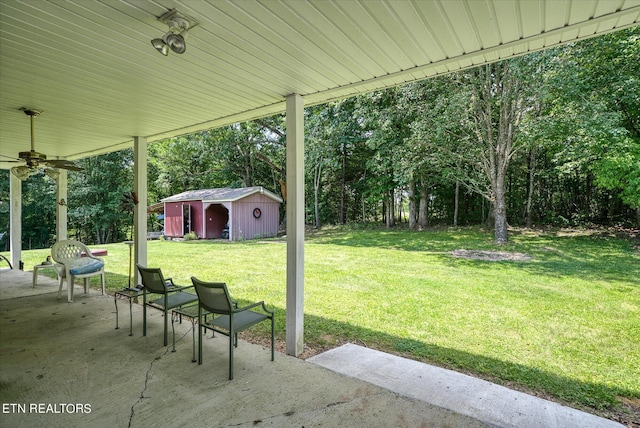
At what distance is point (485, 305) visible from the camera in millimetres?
4719

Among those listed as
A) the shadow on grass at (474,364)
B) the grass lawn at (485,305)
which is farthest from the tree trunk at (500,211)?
the shadow on grass at (474,364)

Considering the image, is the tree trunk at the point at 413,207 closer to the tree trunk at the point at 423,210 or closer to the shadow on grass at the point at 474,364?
the tree trunk at the point at 423,210

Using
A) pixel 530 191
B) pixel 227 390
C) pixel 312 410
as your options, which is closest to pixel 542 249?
pixel 530 191

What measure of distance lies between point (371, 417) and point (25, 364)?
119 inches

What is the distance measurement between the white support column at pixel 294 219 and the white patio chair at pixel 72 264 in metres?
3.59

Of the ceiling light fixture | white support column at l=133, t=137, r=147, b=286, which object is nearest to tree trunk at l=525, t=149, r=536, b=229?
white support column at l=133, t=137, r=147, b=286

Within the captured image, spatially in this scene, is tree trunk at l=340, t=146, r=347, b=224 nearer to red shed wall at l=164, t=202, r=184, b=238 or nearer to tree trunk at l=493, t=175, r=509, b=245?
red shed wall at l=164, t=202, r=184, b=238

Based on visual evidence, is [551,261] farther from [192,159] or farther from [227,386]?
[192,159]

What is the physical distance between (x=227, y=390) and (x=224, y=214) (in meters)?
14.3

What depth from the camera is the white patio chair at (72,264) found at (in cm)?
469

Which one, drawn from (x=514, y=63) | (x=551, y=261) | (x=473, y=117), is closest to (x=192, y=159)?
(x=473, y=117)

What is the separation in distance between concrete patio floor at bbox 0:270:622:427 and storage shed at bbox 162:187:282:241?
Result: 34.6 feet

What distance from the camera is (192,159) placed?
1984cm

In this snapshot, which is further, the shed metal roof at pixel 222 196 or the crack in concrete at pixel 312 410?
the shed metal roof at pixel 222 196
